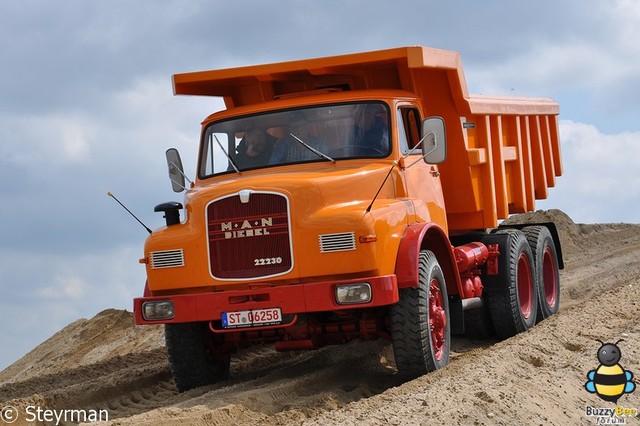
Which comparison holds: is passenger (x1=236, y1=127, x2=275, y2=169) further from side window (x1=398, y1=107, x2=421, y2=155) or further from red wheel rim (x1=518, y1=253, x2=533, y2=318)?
red wheel rim (x1=518, y1=253, x2=533, y2=318)

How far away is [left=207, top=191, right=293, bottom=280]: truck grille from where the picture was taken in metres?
9.19

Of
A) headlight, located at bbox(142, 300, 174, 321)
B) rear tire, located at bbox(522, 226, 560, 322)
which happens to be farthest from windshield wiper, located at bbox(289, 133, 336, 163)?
rear tire, located at bbox(522, 226, 560, 322)

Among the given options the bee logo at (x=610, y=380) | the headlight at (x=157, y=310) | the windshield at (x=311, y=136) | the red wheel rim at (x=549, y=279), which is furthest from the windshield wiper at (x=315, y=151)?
the red wheel rim at (x=549, y=279)

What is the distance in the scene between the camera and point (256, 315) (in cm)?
918

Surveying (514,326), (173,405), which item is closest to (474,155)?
(514,326)

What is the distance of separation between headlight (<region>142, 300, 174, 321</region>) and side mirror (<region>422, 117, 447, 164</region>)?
9.10 ft

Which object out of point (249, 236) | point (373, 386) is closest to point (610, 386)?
point (373, 386)

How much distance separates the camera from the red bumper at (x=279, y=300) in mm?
8812

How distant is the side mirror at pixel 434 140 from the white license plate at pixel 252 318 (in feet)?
A: 6.93

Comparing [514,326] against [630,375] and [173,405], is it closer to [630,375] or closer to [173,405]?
[630,375]

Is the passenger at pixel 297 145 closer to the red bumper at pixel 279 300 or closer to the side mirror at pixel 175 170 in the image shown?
the side mirror at pixel 175 170

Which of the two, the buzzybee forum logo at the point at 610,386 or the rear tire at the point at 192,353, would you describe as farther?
the rear tire at the point at 192,353

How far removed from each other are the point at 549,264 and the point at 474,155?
11.8 feet

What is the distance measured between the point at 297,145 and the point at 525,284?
4729 millimetres
